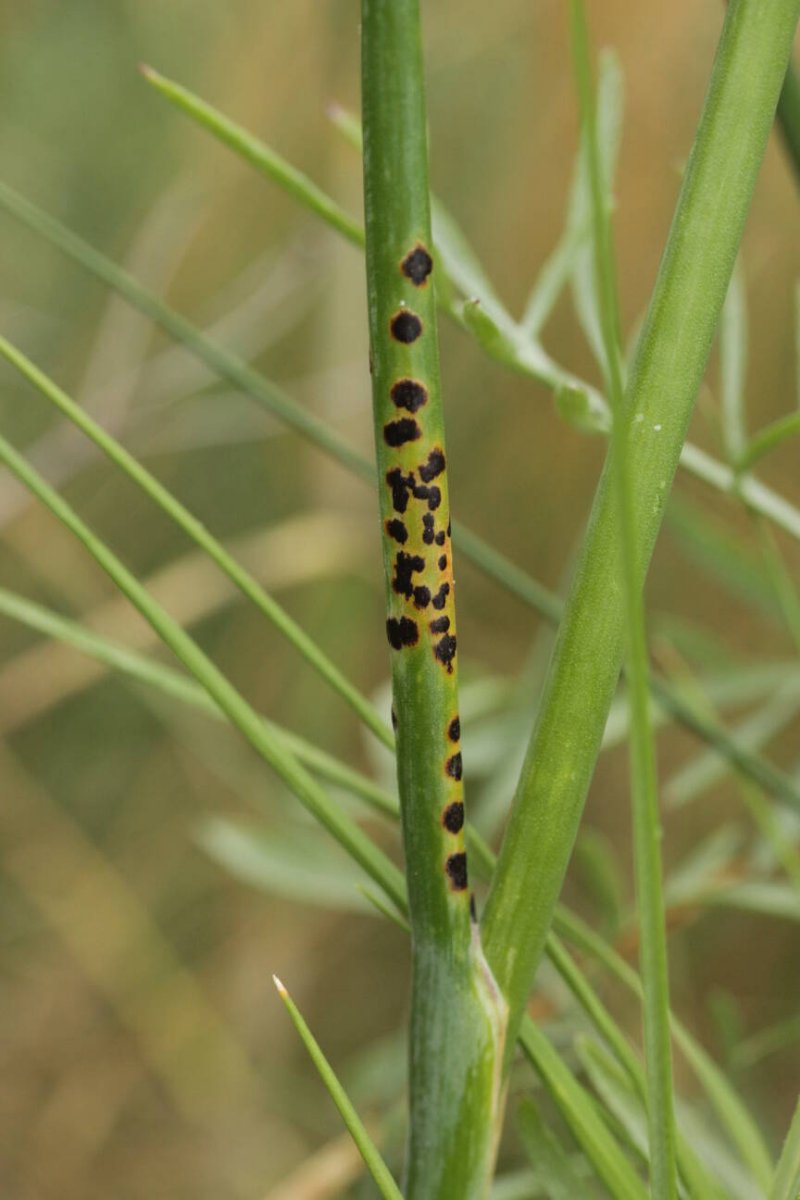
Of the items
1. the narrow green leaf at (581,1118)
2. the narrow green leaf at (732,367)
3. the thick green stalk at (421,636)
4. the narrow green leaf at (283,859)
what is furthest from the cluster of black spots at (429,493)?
the narrow green leaf at (283,859)

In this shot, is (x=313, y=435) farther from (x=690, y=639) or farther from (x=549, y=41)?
(x=549, y=41)

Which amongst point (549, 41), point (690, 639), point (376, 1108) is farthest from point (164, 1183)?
point (549, 41)

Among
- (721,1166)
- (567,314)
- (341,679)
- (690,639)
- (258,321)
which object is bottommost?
(721,1166)

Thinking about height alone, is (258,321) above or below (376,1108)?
above

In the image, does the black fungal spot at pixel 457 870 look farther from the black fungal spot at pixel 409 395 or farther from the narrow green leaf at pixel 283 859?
the narrow green leaf at pixel 283 859

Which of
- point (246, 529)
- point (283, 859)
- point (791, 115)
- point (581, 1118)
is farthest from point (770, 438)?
point (246, 529)

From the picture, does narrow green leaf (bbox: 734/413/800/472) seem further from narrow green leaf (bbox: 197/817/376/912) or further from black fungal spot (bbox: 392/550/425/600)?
narrow green leaf (bbox: 197/817/376/912)

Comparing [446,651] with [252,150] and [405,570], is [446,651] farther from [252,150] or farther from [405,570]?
[252,150]
